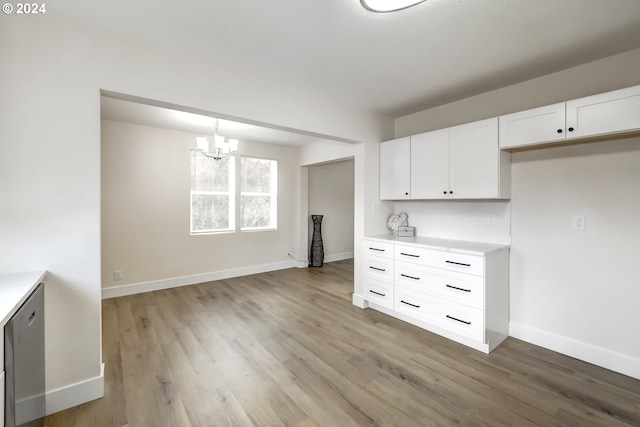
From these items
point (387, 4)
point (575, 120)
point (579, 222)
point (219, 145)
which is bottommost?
point (579, 222)

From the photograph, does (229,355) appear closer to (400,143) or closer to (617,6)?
(400,143)

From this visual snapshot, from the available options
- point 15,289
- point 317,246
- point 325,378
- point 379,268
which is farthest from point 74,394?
point 317,246

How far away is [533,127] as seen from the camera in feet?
7.97

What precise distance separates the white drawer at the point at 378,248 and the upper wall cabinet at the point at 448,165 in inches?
25.1

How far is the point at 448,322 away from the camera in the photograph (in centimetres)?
277

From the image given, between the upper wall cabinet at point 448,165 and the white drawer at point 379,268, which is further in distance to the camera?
the white drawer at point 379,268

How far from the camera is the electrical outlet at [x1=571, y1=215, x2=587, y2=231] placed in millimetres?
2447

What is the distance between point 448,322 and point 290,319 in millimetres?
1686

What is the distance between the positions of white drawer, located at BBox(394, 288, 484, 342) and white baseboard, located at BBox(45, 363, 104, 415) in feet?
9.00

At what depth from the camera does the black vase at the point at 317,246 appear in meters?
5.99

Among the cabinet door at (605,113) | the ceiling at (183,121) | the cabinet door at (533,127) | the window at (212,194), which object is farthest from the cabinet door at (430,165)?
the window at (212,194)

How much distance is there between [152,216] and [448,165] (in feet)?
13.7

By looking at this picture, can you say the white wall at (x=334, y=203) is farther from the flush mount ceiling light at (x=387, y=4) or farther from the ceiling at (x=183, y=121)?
the flush mount ceiling light at (x=387, y=4)

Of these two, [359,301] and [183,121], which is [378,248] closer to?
[359,301]
